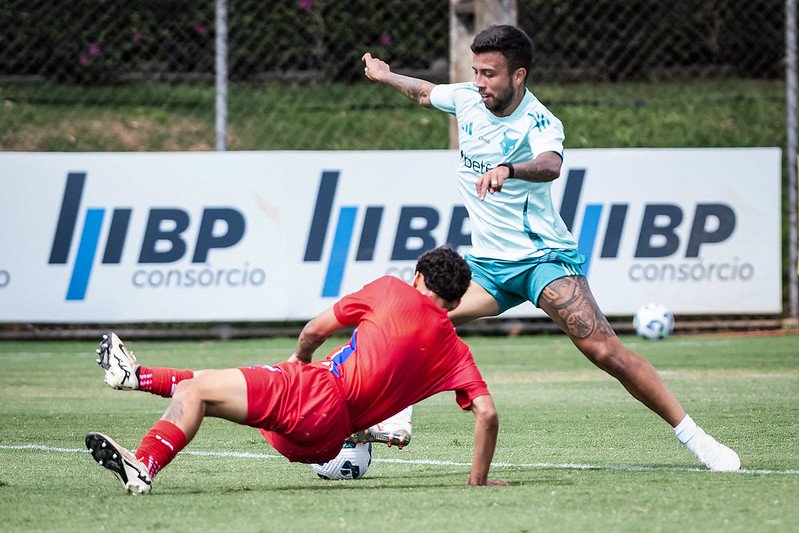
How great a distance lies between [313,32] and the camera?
1747cm

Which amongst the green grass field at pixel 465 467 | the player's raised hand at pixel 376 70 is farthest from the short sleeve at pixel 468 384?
the player's raised hand at pixel 376 70

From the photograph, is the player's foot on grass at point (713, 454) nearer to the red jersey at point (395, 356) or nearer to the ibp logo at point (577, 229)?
the red jersey at point (395, 356)

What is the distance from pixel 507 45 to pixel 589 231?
6.97 meters

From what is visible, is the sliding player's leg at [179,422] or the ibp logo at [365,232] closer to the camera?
the sliding player's leg at [179,422]

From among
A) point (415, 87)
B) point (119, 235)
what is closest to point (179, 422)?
point (415, 87)

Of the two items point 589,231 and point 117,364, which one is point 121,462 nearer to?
point 117,364

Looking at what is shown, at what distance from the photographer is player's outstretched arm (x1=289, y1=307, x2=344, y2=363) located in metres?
5.79

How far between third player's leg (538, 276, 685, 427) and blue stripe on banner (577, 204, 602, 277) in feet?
22.7

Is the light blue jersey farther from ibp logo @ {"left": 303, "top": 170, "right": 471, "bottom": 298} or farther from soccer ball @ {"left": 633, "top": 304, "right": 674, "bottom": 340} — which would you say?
soccer ball @ {"left": 633, "top": 304, "right": 674, "bottom": 340}

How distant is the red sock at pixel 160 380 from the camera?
573cm

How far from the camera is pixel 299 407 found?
548 cm

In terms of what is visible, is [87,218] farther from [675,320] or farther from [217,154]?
[675,320]

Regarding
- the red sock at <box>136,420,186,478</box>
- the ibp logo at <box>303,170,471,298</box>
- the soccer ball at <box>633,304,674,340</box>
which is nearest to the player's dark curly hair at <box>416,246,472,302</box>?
the red sock at <box>136,420,186,478</box>

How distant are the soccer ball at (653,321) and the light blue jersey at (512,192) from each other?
22.1 ft
